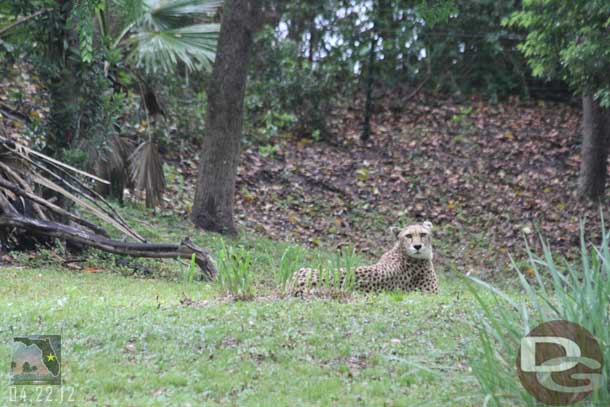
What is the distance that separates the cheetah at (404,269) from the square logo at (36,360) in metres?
3.34

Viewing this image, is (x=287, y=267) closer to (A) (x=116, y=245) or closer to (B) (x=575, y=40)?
(A) (x=116, y=245)

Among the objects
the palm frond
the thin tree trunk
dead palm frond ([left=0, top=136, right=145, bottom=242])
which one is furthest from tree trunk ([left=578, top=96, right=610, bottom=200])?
dead palm frond ([left=0, top=136, right=145, bottom=242])

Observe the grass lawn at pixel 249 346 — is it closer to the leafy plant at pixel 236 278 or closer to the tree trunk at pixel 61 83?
the leafy plant at pixel 236 278

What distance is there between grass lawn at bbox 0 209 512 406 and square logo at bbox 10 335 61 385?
7cm

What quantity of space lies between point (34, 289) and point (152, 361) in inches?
132

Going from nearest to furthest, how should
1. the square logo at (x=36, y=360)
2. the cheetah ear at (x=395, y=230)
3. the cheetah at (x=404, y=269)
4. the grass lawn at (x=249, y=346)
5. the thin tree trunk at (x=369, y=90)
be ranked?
1. the grass lawn at (x=249, y=346)
2. the square logo at (x=36, y=360)
3. the cheetah at (x=404, y=269)
4. the cheetah ear at (x=395, y=230)
5. the thin tree trunk at (x=369, y=90)

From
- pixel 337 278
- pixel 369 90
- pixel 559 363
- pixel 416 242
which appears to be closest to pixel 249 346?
pixel 337 278

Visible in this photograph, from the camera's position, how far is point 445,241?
53.6 ft

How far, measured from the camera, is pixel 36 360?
5.66m

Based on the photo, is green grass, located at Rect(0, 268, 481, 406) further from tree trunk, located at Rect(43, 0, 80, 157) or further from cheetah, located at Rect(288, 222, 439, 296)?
tree trunk, located at Rect(43, 0, 80, 157)

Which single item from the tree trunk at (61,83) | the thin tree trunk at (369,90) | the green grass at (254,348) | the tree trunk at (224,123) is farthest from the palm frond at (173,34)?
the green grass at (254,348)

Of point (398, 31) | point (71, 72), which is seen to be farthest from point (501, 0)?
point (71, 72)

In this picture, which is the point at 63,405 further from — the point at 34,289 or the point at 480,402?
the point at 34,289

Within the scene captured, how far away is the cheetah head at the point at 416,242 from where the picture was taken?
9.11 metres
